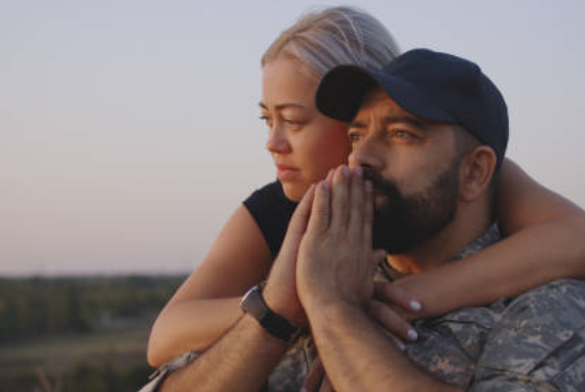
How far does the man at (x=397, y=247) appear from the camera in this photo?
3084 mm

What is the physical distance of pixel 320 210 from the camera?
3523mm

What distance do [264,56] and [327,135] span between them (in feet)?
1.98

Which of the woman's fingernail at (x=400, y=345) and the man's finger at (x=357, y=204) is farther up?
the man's finger at (x=357, y=204)

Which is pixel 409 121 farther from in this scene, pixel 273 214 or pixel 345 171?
pixel 273 214

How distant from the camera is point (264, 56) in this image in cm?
448

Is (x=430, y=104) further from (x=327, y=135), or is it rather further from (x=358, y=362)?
(x=358, y=362)

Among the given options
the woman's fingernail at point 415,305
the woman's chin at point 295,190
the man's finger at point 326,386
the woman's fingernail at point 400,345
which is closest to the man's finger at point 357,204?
the woman's fingernail at point 415,305

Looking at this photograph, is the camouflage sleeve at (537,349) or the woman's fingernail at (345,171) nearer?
the camouflage sleeve at (537,349)

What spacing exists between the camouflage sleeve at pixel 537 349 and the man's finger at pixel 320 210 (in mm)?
796

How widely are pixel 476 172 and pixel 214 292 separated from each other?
1505 millimetres

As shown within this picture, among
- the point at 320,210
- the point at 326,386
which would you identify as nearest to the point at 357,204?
the point at 320,210

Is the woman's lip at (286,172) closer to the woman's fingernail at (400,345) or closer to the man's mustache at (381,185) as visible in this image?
the man's mustache at (381,185)

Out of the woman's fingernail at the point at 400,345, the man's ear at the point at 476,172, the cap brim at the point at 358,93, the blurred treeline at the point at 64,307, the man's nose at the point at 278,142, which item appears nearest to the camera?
the woman's fingernail at the point at 400,345

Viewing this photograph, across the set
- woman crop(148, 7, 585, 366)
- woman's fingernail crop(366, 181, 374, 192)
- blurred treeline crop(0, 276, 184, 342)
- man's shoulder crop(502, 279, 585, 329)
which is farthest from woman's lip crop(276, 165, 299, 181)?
blurred treeline crop(0, 276, 184, 342)
